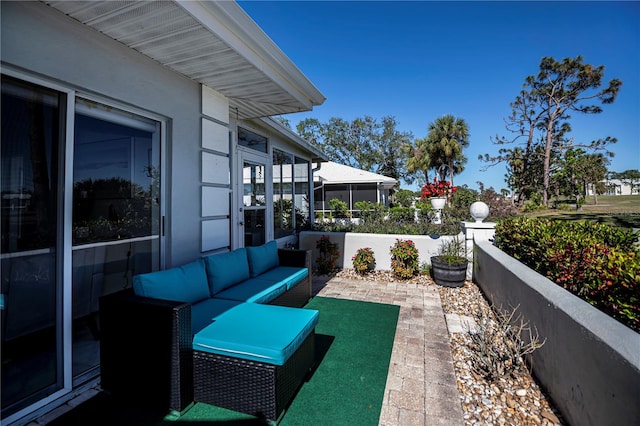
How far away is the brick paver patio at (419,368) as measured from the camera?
6.65 feet

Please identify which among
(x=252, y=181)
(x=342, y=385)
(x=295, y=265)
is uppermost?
(x=252, y=181)

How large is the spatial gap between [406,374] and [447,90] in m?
12.2

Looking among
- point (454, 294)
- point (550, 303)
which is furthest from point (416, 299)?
point (550, 303)

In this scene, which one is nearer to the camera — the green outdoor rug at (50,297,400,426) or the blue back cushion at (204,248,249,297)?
the green outdoor rug at (50,297,400,426)

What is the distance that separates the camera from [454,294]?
4797 millimetres

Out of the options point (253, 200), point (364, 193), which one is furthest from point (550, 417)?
point (364, 193)

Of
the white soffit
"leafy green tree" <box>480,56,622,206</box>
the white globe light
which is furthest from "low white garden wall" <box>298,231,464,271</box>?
"leafy green tree" <box>480,56,622,206</box>

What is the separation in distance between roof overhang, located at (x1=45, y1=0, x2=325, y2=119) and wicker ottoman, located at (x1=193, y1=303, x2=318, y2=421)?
239cm

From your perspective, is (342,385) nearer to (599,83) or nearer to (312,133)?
(599,83)

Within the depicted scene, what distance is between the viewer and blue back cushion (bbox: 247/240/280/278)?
3.87 meters

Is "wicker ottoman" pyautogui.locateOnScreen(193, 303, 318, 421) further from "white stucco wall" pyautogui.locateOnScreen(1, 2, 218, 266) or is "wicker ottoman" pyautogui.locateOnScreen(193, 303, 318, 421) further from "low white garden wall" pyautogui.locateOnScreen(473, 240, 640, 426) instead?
Result: "low white garden wall" pyautogui.locateOnScreen(473, 240, 640, 426)

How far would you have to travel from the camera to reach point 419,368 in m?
2.60

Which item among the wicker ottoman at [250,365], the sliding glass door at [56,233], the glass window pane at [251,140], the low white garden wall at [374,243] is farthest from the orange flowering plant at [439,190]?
the sliding glass door at [56,233]

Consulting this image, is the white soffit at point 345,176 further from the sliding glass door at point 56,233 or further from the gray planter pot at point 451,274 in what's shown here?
the sliding glass door at point 56,233
